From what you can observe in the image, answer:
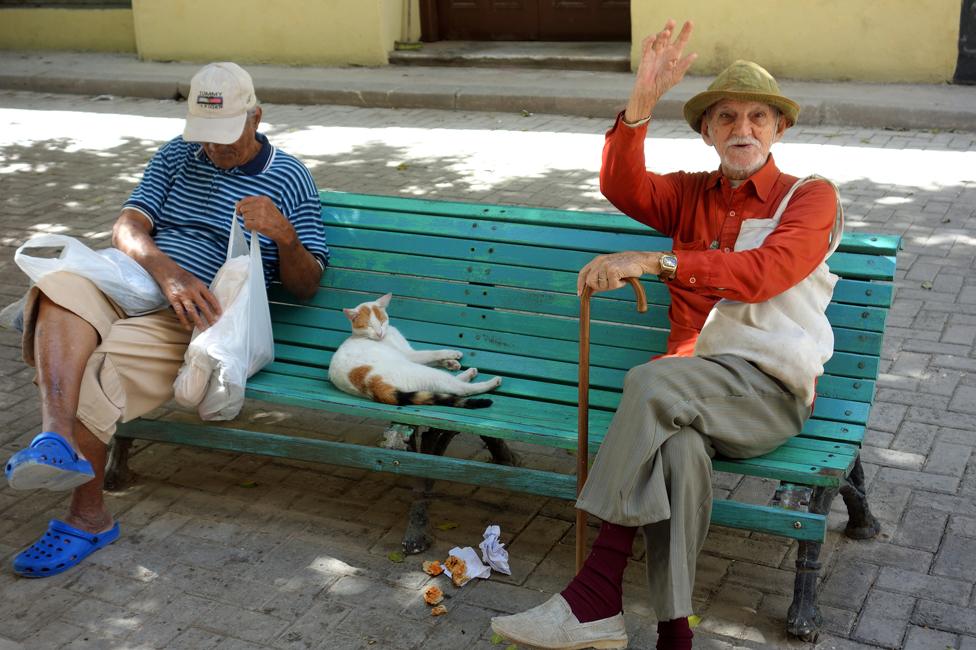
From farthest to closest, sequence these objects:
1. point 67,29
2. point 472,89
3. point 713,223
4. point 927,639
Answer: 1. point 67,29
2. point 472,89
3. point 713,223
4. point 927,639

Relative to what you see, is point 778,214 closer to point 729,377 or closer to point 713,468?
point 729,377

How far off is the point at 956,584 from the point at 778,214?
4.26ft

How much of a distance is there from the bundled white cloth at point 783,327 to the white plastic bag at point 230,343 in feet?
5.37

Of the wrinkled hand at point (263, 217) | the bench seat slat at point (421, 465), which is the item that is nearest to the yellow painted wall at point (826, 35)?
the wrinkled hand at point (263, 217)

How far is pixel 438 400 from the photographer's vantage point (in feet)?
13.3

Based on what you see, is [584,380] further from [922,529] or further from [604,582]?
[922,529]

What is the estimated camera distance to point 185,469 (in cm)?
474

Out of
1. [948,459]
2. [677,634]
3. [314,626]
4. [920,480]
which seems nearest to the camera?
[677,634]

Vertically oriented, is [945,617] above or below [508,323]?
below

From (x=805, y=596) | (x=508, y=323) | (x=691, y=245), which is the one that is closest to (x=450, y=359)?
(x=508, y=323)

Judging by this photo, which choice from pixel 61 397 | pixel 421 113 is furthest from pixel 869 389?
pixel 421 113

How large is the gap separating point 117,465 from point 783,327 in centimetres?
262

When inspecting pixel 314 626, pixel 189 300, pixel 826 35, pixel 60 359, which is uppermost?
pixel 826 35

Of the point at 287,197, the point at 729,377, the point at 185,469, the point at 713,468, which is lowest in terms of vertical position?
the point at 185,469
